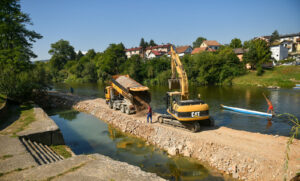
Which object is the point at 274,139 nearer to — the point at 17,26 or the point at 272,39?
the point at 17,26

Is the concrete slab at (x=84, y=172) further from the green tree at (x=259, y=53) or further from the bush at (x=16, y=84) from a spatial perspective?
the green tree at (x=259, y=53)

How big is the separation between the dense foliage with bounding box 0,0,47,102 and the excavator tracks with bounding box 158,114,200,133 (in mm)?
19530

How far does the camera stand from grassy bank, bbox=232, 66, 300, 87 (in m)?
40.5

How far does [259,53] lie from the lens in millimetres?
49875

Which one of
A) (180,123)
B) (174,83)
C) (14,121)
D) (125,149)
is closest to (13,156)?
(125,149)

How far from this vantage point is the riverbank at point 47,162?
755 centimetres

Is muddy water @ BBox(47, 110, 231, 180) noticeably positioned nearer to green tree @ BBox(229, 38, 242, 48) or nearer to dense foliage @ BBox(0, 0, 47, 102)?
dense foliage @ BBox(0, 0, 47, 102)

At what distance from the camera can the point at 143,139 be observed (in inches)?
594

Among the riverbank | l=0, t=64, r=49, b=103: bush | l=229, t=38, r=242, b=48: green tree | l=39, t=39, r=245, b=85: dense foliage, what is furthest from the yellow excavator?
l=229, t=38, r=242, b=48: green tree

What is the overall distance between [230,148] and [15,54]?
26.1 meters

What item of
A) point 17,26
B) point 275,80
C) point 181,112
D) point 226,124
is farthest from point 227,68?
point 17,26

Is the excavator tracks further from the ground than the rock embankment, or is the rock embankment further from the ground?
the excavator tracks

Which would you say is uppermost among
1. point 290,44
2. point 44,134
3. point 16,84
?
point 290,44

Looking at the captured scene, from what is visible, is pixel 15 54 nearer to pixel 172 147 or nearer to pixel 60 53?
pixel 172 147
